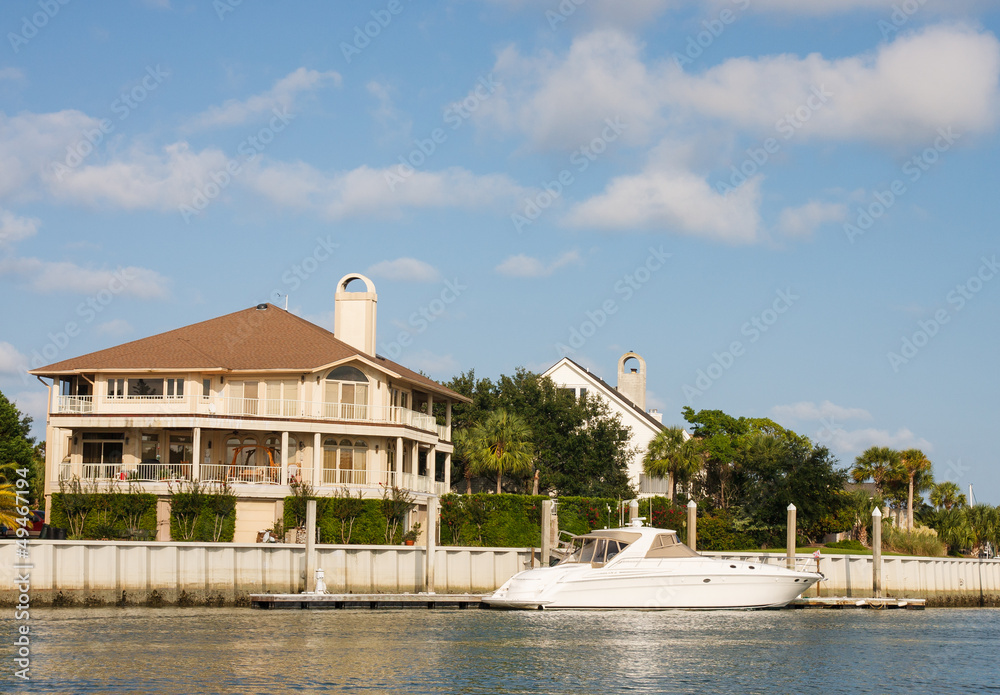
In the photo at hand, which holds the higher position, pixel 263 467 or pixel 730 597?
pixel 263 467

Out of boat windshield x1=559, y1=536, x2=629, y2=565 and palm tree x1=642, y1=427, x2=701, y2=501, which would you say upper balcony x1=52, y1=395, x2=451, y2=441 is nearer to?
boat windshield x1=559, y1=536, x2=629, y2=565

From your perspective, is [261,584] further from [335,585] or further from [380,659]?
[380,659]

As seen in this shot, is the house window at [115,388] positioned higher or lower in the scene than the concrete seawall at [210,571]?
higher

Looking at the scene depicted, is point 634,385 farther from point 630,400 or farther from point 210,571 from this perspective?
point 210,571

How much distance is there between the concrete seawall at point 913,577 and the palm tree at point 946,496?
34087 millimetres

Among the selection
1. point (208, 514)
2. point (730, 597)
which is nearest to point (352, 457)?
point (208, 514)

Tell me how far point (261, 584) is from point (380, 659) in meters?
12.8

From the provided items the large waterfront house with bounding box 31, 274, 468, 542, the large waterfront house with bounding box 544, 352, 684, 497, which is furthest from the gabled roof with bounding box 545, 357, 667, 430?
the large waterfront house with bounding box 31, 274, 468, 542

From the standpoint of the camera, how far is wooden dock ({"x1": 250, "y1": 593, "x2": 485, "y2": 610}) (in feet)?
122

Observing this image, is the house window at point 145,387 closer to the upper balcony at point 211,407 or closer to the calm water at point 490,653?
the upper balcony at point 211,407

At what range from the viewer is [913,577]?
50188 mm

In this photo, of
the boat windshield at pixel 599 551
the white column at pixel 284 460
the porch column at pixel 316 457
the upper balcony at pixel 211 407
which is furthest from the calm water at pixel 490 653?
the upper balcony at pixel 211 407

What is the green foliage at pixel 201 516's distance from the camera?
43.0m

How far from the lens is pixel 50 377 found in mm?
51344
